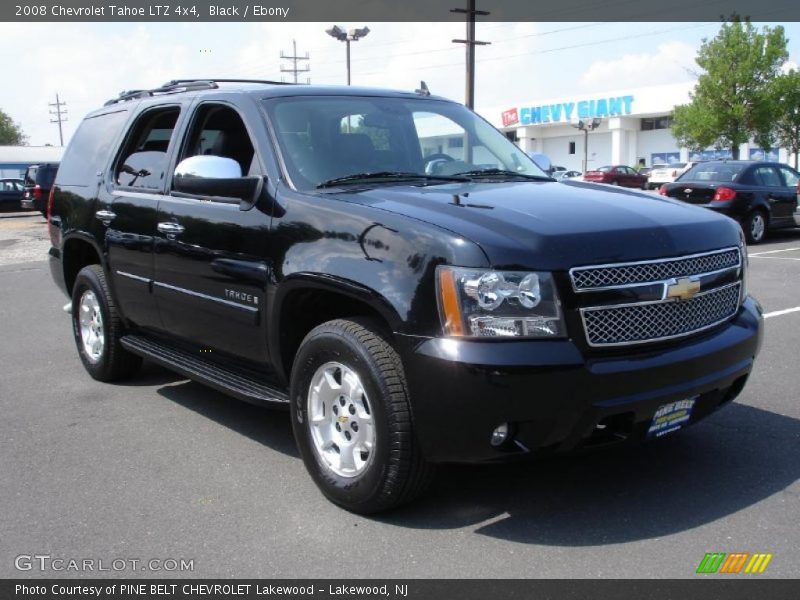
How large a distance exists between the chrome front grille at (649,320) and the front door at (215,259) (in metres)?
1.66

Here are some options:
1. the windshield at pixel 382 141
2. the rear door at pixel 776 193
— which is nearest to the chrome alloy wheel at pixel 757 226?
the rear door at pixel 776 193

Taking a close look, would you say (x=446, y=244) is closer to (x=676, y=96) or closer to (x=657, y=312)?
(x=657, y=312)

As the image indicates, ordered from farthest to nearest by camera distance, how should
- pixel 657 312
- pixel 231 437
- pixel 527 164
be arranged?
pixel 527 164 < pixel 231 437 < pixel 657 312

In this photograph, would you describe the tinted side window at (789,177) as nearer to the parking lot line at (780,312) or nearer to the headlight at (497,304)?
the parking lot line at (780,312)

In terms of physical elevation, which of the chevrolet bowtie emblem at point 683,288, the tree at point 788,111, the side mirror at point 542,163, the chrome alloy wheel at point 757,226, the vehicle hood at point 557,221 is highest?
the tree at point 788,111

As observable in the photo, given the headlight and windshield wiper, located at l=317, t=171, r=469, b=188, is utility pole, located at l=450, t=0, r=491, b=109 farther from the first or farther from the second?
the headlight

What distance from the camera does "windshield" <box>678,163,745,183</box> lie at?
50.2 feet

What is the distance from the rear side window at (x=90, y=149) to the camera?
5949 mm

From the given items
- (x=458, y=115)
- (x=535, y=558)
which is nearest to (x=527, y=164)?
(x=458, y=115)

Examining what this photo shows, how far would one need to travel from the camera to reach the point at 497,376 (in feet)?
10.3

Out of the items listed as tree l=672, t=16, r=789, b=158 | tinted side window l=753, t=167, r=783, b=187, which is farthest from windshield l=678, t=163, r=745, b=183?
tree l=672, t=16, r=789, b=158

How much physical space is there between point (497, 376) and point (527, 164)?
7.89 feet

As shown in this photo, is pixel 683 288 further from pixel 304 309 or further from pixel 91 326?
pixel 91 326

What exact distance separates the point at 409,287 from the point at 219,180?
1328 mm
